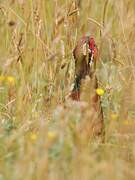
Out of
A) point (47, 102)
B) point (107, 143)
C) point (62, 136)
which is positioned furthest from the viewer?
point (47, 102)

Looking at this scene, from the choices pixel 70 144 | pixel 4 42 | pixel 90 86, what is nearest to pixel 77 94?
pixel 90 86

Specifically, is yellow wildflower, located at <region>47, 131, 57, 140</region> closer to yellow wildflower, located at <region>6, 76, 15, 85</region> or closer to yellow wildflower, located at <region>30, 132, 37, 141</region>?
yellow wildflower, located at <region>30, 132, 37, 141</region>

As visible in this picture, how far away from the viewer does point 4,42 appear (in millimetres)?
4664

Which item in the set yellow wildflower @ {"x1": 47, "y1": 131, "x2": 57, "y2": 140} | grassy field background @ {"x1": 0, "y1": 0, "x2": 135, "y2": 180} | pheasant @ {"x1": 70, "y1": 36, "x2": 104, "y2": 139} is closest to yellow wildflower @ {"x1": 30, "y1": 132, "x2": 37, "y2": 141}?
grassy field background @ {"x1": 0, "y1": 0, "x2": 135, "y2": 180}

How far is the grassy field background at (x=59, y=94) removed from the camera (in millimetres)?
2721

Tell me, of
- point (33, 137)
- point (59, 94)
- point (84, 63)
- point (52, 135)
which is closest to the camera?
point (52, 135)

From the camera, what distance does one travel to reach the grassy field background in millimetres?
2721

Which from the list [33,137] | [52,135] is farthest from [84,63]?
[52,135]

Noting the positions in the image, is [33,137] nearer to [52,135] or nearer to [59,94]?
[52,135]

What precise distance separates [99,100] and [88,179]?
111 cm

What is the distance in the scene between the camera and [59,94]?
4055mm

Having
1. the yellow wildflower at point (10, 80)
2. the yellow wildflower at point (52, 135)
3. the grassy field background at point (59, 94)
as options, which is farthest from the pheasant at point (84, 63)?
the yellow wildflower at point (52, 135)

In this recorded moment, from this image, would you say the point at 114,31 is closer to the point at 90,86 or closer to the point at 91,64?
the point at 91,64

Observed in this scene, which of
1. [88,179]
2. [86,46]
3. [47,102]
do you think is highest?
[86,46]
